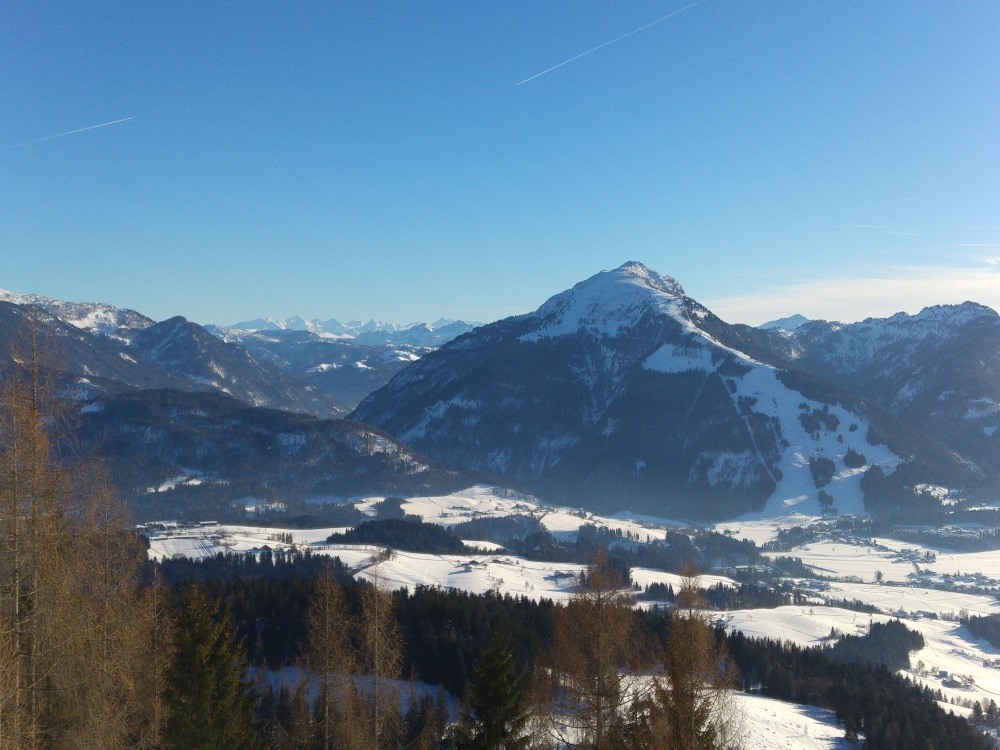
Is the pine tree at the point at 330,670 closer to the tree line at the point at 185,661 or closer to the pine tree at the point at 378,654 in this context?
the tree line at the point at 185,661

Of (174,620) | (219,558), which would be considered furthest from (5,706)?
(219,558)

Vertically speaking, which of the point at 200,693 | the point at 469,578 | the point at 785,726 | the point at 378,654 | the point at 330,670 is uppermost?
the point at 378,654

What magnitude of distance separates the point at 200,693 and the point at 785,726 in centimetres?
6482

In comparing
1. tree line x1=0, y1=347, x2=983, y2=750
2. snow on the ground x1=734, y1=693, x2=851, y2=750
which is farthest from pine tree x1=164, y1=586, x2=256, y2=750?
snow on the ground x1=734, y1=693, x2=851, y2=750

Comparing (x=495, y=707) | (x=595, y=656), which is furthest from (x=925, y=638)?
(x=595, y=656)

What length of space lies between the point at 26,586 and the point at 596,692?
2020cm

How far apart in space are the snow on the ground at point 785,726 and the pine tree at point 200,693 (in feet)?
154

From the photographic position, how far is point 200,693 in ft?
137

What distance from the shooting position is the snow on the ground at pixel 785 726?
78188 millimetres

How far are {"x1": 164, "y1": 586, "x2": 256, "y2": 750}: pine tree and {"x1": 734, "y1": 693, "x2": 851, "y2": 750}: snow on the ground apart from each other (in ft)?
154

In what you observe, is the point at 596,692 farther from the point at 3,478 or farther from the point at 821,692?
the point at 821,692

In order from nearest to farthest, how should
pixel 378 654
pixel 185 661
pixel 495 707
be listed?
1. pixel 495 707
2. pixel 185 661
3. pixel 378 654

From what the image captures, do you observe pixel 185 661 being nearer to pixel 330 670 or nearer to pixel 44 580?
pixel 330 670

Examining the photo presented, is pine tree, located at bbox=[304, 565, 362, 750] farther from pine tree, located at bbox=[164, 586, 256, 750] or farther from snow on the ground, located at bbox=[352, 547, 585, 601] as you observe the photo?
snow on the ground, located at bbox=[352, 547, 585, 601]
